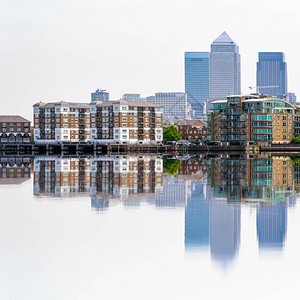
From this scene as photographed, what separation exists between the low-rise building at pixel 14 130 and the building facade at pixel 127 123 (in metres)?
19.8

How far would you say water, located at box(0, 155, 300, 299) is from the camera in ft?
49.4

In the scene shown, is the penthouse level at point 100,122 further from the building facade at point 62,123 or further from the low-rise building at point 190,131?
the low-rise building at point 190,131

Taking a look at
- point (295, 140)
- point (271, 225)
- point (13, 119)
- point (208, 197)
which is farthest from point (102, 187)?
point (13, 119)

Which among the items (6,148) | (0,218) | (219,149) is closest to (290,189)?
(0,218)

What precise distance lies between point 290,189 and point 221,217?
11.7m

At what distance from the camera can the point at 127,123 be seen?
456 ft

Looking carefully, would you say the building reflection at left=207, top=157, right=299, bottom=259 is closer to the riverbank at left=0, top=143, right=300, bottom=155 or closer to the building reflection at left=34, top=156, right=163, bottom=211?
the building reflection at left=34, top=156, right=163, bottom=211

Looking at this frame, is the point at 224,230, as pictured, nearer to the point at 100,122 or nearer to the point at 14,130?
the point at 100,122

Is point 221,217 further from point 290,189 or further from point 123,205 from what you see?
point 290,189

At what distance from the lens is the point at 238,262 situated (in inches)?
667

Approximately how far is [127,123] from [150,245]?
120m

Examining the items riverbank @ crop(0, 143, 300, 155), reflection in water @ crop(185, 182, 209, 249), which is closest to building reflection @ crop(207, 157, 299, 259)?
reflection in water @ crop(185, 182, 209, 249)

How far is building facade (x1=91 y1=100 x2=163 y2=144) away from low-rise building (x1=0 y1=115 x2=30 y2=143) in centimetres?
1985

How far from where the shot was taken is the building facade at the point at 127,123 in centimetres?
13875
